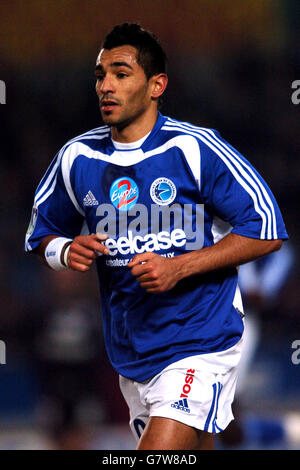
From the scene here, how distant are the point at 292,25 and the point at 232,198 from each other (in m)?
2.69

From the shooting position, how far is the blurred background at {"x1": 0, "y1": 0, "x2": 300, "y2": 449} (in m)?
4.53

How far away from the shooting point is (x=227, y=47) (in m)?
5.09

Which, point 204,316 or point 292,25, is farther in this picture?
point 292,25

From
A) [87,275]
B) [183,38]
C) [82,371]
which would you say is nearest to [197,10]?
[183,38]

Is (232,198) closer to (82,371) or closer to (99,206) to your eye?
(99,206)

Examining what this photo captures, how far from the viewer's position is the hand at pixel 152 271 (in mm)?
2477

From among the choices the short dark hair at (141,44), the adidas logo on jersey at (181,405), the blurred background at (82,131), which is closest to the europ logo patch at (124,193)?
the short dark hair at (141,44)

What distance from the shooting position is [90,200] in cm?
288

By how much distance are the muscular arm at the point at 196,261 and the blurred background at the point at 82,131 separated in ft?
6.49

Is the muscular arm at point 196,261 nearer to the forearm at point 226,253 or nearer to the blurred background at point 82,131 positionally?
the forearm at point 226,253

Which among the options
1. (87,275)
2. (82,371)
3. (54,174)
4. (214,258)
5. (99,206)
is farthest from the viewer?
(87,275)

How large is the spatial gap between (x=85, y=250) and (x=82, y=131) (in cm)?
253

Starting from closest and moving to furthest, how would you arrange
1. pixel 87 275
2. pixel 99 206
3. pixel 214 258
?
pixel 214 258 → pixel 99 206 → pixel 87 275

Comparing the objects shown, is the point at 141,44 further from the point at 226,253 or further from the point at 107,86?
the point at 226,253
